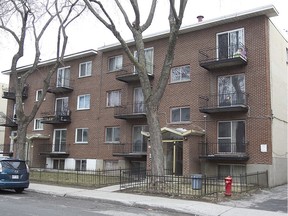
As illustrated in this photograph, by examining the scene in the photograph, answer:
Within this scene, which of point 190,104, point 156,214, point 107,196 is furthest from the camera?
point 190,104

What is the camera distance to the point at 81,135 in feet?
97.5

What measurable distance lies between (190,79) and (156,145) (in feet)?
26.8

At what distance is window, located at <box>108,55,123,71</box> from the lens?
27905 millimetres

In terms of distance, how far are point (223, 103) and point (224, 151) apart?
2.78 meters

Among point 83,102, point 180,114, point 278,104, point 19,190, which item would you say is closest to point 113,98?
point 83,102

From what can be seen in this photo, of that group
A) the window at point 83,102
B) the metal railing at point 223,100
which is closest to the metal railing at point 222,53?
the metal railing at point 223,100

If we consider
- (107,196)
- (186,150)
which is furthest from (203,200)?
(186,150)

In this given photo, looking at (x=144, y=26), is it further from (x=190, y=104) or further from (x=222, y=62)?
(x=190, y=104)

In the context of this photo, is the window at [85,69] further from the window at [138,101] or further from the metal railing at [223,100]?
the metal railing at [223,100]

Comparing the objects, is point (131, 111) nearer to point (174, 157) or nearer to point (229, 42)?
point (174, 157)

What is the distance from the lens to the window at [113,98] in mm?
27531

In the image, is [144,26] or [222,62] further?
[222,62]

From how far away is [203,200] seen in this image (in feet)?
43.8

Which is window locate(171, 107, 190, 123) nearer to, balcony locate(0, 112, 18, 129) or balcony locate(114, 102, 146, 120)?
balcony locate(114, 102, 146, 120)
